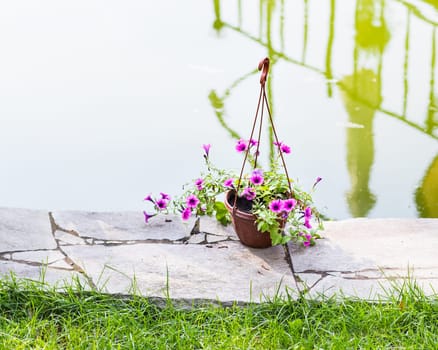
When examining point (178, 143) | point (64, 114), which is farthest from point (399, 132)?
point (64, 114)

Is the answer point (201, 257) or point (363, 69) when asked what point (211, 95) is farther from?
point (201, 257)

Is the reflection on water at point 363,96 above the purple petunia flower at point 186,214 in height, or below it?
above

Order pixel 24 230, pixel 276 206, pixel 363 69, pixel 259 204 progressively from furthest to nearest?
pixel 363 69, pixel 24 230, pixel 259 204, pixel 276 206

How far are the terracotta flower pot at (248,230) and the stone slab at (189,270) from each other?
3cm

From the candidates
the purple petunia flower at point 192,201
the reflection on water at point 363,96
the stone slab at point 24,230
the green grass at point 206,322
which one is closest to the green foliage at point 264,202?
the purple petunia flower at point 192,201

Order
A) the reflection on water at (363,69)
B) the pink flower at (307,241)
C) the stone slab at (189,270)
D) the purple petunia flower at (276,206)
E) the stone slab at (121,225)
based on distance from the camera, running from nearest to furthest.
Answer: the stone slab at (189,270) → the purple petunia flower at (276,206) → the pink flower at (307,241) → the stone slab at (121,225) → the reflection on water at (363,69)

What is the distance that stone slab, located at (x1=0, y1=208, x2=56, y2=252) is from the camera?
3256mm

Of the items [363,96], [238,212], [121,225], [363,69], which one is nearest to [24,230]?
[121,225]

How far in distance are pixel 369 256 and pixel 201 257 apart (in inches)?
25.4

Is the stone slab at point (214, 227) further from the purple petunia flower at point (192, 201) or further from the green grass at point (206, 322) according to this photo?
the green grass at point (206, 322)

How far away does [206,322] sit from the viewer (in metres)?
2.85

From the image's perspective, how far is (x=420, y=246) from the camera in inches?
129

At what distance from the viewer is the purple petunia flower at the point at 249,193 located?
10.7ft

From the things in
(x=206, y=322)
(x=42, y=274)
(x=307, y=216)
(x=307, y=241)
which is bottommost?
(x=206, y=322)
